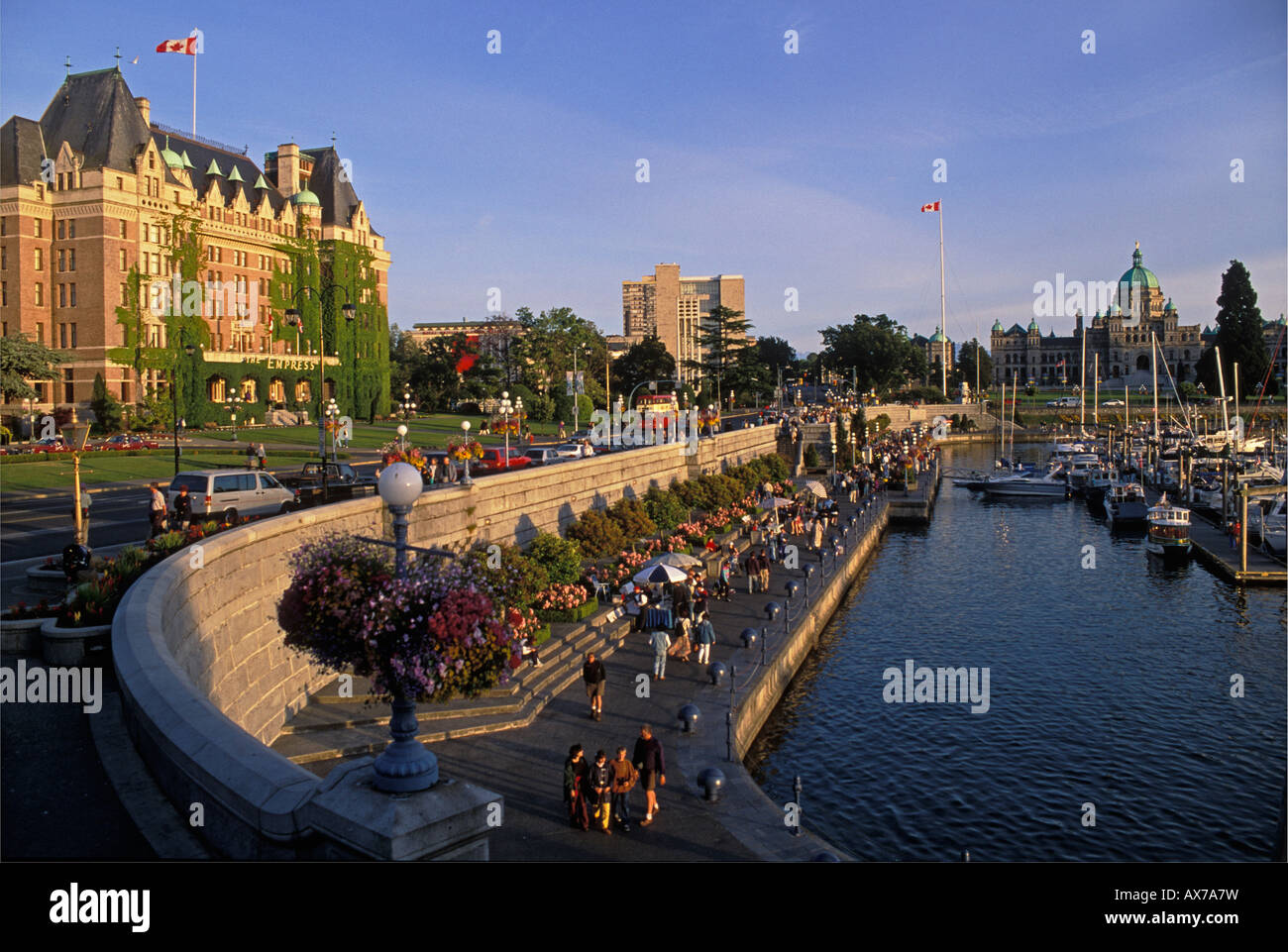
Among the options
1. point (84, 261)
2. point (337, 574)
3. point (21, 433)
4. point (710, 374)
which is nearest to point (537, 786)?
point (337, 574)

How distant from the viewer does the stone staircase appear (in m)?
16.0

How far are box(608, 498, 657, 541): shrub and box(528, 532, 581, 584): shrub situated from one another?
22.3ft

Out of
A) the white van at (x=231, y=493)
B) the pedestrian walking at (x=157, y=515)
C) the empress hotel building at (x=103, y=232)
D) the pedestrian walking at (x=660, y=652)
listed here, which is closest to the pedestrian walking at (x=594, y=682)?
the pedestrian walking at (x=660, y=652)

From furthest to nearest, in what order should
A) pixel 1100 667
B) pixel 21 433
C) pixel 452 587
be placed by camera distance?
pixel 21 433, pixel 1100 667, pixel 452 587

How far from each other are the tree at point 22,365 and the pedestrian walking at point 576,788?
172 feet

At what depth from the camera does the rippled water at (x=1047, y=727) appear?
718 inches

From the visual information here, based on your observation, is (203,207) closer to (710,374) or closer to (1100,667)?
(710,374)

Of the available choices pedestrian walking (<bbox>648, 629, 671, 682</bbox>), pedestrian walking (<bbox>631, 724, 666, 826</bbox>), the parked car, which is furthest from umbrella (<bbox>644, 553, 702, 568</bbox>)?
the parked car

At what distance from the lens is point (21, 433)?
58.2 m

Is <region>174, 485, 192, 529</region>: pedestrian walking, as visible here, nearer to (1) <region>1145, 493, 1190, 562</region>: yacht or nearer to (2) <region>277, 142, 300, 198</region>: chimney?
(1) <region>1145, 493, 1190, 562</region>: yacht

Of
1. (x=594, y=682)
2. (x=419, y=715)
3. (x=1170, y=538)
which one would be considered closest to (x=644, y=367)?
(x=1170, y=538)
